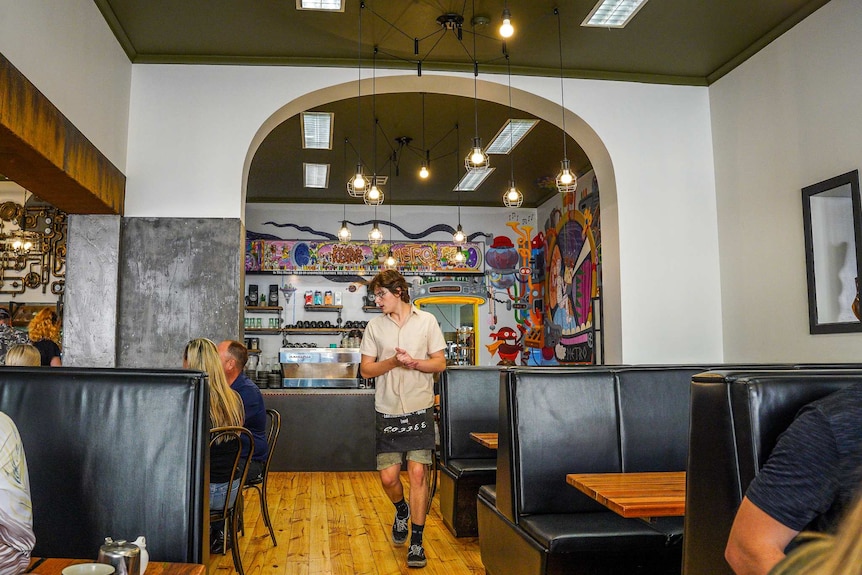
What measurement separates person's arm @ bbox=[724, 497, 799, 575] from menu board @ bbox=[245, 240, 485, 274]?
8.87 metres

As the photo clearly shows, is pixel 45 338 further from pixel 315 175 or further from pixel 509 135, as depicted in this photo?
pixel 509 135

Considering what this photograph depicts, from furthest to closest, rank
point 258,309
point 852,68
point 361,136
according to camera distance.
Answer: point 258,309 → point 361,136 → point 852,68

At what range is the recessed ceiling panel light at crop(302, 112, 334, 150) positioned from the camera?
6797mm

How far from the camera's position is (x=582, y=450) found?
306cm

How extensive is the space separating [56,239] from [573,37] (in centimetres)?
711

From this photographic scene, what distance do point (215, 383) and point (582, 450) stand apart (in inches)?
72.0

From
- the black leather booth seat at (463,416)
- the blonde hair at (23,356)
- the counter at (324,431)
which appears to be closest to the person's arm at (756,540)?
the black leather booth seat at (463,416)

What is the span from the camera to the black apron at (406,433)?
13.2 ft

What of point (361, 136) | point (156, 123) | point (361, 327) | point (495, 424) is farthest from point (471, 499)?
point (361, 327)

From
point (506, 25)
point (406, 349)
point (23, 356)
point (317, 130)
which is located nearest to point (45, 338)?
point (23, 356)

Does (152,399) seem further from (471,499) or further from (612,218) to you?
(612,218)

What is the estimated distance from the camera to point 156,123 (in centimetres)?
545

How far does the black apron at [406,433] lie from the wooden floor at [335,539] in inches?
25.9

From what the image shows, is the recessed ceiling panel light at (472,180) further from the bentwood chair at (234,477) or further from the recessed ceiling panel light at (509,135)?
the bentwood chair at (234,477)
